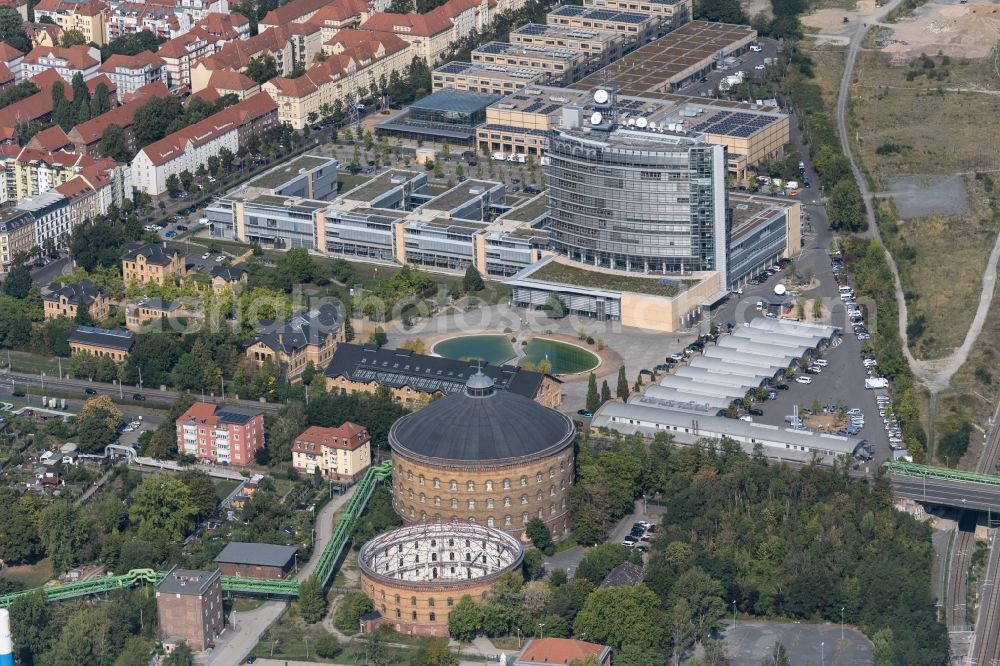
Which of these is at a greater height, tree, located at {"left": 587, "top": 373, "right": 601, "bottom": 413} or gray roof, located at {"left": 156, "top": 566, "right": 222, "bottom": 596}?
gray roof, located at {"left": 156, "top": 566, "right": 222, "bottom": 596}

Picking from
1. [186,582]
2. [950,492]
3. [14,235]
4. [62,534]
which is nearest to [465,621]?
[186,582]

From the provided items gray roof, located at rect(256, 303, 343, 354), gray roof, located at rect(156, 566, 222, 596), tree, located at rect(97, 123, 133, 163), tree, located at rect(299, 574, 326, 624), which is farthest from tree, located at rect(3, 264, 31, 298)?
tree, located at rect(299, 574, 326, 624)

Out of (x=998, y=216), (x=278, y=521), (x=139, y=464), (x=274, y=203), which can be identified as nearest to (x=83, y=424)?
(x=139, y=464)

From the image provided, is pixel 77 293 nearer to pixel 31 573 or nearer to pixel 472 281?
pixel 472 281

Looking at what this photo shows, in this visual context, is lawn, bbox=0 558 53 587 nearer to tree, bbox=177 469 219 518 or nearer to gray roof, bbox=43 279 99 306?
tree, bbox=177 469 219 518

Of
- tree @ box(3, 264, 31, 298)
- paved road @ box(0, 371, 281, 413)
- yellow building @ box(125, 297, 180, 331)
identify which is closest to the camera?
paved road @ box(0, 371, 281, 413)

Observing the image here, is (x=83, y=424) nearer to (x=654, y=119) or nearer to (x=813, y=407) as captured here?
(x=813, y=407)

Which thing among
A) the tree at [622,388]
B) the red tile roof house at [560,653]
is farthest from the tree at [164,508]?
the tree at [622,388]
